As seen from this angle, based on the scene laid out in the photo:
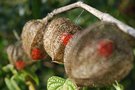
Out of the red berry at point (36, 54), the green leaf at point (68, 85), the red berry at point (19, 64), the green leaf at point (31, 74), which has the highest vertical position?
the red berry at point (36, 54)

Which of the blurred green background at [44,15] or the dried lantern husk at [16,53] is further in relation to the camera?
the blurred green background at [44,15]

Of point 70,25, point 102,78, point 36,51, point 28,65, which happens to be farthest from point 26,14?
point 102,78

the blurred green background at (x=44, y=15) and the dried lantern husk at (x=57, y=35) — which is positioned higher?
the dried lantern husk at (x=57, y=35)

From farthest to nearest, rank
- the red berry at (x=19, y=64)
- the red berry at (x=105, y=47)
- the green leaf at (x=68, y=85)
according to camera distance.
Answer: the red berry at (x=19, y=64) < the green leaf at (x=68, y=85) < the red berry at (x=105, y=47)

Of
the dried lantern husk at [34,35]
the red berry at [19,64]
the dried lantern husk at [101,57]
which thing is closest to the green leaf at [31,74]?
the red berry at [19,64]

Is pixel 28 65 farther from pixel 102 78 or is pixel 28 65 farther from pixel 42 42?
pixel 102 78

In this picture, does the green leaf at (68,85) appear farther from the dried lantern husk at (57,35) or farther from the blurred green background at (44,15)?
the blurred green background at (44,15)
